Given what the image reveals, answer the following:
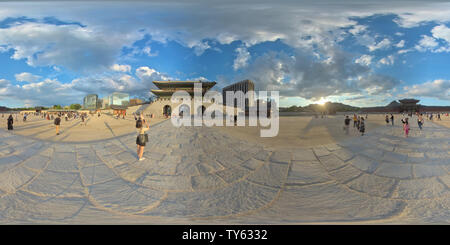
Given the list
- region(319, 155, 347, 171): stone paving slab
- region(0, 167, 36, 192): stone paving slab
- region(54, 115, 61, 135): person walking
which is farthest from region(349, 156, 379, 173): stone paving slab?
region(54, 115, 61, 135): person walking

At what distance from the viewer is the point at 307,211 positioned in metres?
1.58

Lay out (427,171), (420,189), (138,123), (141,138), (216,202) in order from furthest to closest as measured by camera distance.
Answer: (138,123)
(141,138)
(427,171)
(420,189)
(216,202)

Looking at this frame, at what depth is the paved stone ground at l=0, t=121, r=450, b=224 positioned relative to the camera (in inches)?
60.9

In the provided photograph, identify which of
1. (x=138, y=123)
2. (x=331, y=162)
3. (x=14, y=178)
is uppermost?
(x=138, y=123)

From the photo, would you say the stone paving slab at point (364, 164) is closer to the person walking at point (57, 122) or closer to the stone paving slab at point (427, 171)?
the stone paving slab at point (427, 171)

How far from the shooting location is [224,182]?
1.97 m

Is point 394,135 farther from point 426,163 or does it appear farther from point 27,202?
point 27,202

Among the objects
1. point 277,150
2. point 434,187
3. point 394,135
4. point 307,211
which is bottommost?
point 307,211

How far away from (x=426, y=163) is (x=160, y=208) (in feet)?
11.7

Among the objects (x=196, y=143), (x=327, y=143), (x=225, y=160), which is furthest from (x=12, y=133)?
(x=327, y=143)

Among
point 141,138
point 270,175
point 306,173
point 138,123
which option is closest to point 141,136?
point 141,138

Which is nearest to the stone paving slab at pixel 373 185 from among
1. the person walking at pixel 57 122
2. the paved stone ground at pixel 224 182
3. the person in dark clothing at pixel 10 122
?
the paved stone ground at pixel 224 182

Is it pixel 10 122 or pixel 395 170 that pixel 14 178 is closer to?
pixel 10 122

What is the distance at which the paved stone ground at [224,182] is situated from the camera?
5.07 ft
